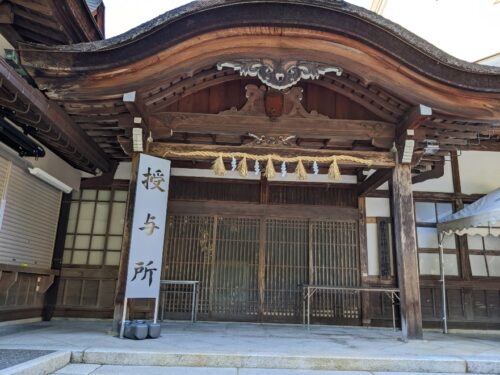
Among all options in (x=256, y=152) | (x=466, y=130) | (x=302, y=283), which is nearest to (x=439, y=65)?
(x=466, y=130)

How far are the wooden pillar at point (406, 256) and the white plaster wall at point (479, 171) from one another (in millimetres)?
3263

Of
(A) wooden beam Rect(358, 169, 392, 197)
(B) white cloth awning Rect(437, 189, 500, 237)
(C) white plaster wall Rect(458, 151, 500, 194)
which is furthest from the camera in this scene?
(C) white plaster wall Rect(458, 151, 500, 194)

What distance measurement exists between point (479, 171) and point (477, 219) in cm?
243

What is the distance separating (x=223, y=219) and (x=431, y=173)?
480cm

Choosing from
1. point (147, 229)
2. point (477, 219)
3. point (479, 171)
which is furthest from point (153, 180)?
point (479, 171)

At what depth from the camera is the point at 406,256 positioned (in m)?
6.02

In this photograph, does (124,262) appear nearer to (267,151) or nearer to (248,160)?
(248,160)

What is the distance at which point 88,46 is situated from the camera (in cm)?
538

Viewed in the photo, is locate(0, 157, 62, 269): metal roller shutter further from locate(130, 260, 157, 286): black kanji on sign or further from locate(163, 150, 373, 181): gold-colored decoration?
locate(163, 150, 373, 181): gold-colored decoration

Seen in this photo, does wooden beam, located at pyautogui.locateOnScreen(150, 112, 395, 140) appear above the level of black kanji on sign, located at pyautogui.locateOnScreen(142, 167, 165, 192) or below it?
above

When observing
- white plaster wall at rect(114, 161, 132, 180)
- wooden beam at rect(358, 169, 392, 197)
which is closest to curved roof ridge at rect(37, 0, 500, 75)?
wooden beam at rect(358, 169, 392, 197)

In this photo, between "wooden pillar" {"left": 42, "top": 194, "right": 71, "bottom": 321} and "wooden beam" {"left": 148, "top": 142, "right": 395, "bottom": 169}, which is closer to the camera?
"wooden beam" {"left": 148, "top": 142, "right": 395, "bottom": 169}

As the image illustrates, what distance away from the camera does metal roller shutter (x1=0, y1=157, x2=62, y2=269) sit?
6.37m

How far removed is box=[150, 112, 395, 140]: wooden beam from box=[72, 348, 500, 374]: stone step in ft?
11.3
